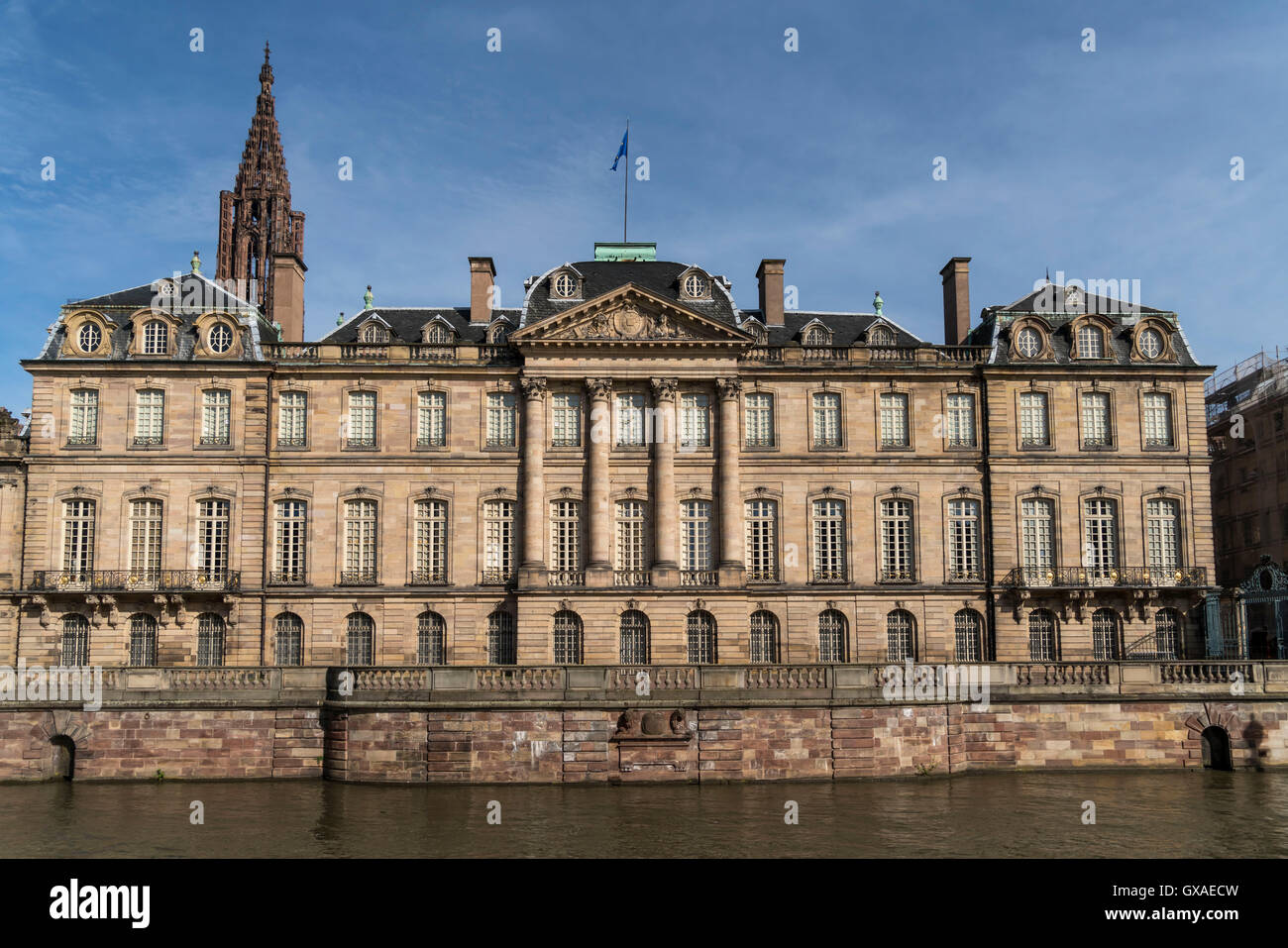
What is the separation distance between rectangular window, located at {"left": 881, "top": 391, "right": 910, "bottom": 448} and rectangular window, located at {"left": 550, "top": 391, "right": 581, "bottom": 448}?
11173 millimetres

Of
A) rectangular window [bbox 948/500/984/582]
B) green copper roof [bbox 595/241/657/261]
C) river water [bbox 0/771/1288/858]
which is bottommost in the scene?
river water [bbox 0/771/1288/858]

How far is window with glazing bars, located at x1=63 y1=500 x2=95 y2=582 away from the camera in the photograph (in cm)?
3894

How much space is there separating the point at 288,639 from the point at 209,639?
2692 millimetres

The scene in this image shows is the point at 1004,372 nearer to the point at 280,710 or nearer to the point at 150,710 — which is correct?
the point at 280,710

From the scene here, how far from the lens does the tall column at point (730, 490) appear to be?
39219mm

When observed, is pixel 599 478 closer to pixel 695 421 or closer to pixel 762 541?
pixel 695 421

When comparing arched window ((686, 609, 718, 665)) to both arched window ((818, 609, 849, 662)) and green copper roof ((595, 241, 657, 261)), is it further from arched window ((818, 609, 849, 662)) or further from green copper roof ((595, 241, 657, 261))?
green copper roof ((595, 241, 657, 261))

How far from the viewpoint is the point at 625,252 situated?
45.8m

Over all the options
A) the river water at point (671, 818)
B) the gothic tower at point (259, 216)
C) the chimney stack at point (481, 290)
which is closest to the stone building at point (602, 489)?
the chimney stack at point (481, 290)

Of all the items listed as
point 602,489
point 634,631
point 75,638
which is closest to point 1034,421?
point 602,489

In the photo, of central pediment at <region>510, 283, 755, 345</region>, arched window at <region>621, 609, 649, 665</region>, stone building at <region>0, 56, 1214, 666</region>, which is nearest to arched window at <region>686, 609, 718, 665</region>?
stone building at <region>0, 56, 1214, 666</region>

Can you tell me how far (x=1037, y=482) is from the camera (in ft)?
133

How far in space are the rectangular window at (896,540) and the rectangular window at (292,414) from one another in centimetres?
2112

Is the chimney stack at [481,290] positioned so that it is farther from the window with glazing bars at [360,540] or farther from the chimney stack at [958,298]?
the chimney stack at [958,298]
